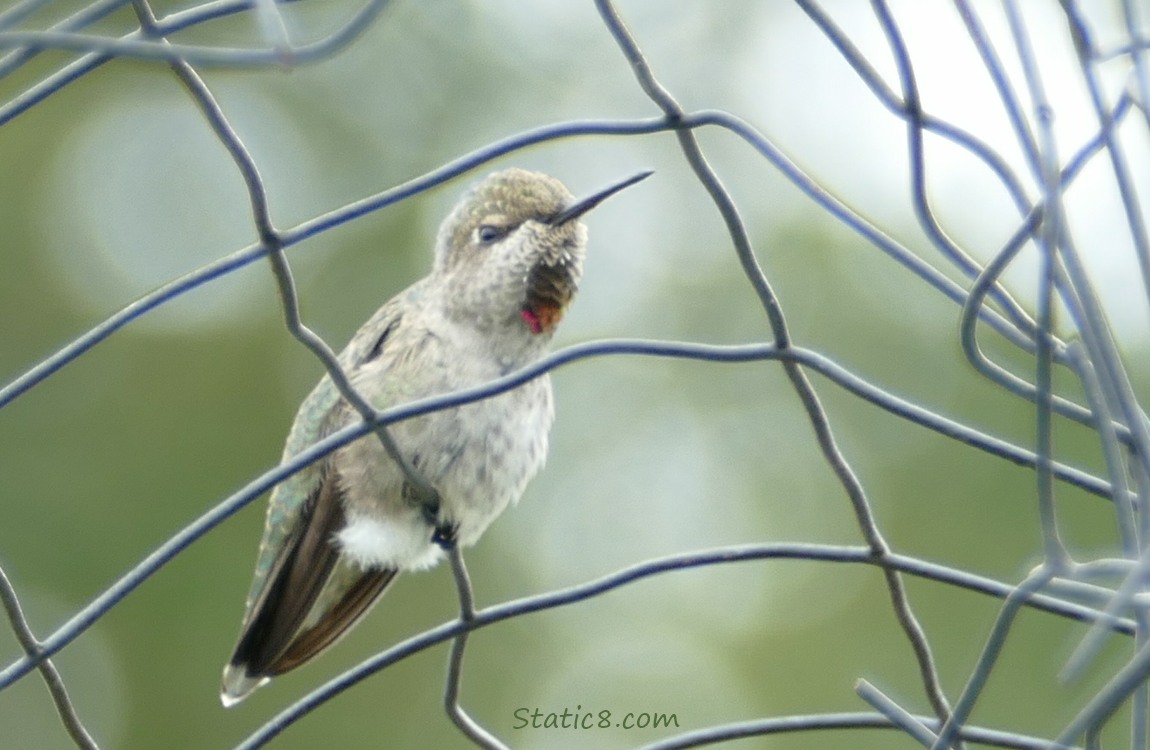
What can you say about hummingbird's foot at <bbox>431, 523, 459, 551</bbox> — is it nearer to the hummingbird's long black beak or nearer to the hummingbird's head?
Answer: the hummingbird's head

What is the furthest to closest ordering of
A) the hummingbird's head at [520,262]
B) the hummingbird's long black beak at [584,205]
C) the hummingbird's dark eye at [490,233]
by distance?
the hummingbird's dark eye at [490,233]
the hummingbird's head at [520,262]
the hummingbird's long black beak at [584,205]

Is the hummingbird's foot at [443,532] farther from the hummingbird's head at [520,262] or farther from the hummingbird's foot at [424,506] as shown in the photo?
the hummingbird's head at [520,262]

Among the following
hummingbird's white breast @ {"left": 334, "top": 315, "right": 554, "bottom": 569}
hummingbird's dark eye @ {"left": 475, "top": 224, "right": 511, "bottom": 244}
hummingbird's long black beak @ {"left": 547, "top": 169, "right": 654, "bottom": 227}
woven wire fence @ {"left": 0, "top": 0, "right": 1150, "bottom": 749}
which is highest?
hummingbird's dark eye @ {"left": 475, "top": 224, "right": 511, "bottom": 244}

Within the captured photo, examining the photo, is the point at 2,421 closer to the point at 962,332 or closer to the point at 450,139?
the point at 450,139

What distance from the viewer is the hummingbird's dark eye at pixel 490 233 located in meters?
3.37

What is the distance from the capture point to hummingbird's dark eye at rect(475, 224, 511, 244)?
337cm

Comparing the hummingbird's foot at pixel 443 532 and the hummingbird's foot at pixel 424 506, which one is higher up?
the hummingbird's foot at pixel 424 506

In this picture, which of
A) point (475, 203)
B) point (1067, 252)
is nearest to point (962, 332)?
point (1067, 252)

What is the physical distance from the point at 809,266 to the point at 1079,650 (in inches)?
427

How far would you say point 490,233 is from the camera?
3.39 m

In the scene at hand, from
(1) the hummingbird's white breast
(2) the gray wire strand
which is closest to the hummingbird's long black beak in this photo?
(1) the hummingbird's white breast

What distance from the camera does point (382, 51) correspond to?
45.1ft

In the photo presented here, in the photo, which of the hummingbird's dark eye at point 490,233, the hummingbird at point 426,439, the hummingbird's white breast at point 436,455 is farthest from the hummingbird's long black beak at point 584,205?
the hummingbird's white breast at point 436,455

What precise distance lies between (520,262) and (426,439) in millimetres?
458
